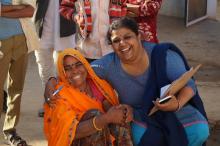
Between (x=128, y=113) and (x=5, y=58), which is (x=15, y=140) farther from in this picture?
(x=128, y=113)

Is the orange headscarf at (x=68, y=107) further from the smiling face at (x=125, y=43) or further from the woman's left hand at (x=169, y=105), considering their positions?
the woman's left hand at (x=169, y=105)

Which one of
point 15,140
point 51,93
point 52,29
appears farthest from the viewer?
point 52,29

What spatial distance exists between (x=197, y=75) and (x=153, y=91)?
3.76 m

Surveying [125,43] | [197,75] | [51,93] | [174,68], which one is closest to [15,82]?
[51,93]

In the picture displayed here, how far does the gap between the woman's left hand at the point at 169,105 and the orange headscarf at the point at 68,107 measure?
40 centimetres

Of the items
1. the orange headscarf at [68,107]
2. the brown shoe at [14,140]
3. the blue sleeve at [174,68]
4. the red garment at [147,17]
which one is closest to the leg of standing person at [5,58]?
the brown shoe at [14,140]

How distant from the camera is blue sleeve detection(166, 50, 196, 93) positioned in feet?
12.1

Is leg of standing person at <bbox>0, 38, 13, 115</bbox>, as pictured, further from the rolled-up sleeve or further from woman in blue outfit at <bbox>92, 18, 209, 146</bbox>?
woman in blue outfit at <bbox>92, 18, 209, 146</bbox>

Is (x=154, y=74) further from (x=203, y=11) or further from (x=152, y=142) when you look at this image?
(x=203, y=11)

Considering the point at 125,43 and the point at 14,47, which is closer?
the point at 125,43

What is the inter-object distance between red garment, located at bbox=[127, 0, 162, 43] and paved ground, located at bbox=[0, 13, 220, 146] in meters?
1.25

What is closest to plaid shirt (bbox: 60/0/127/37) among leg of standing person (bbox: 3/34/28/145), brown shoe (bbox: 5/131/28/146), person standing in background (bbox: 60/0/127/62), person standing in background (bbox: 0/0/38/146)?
person standing in background (bbox: 60/0/127/62)

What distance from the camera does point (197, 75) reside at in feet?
24.3

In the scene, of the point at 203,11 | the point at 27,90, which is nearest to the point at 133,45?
the point at 27,90
